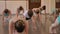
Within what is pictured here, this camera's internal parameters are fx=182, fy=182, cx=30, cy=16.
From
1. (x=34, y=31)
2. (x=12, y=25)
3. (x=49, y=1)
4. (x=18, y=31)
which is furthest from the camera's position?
(x=49, y=1)

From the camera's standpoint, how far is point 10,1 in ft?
39.9

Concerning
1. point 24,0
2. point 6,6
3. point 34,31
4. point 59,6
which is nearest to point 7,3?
point 6,6

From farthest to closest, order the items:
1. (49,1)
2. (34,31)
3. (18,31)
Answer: (49,1)
(34,31)
(18,31)

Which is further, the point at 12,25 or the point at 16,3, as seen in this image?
the point at 16,3

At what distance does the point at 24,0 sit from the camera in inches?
481

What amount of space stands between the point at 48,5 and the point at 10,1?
2547 mm

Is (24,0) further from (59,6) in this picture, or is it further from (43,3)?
(59,6)

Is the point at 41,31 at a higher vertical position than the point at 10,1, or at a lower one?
lower

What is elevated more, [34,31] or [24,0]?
[24,0]

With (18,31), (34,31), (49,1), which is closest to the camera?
(18,31)

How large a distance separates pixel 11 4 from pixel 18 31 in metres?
9.51

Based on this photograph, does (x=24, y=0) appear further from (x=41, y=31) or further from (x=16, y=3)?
(x=41, y=31)

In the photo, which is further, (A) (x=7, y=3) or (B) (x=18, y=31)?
(A) (x=7, y=3)

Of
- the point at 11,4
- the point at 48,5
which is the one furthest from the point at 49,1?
the point at 11,4
